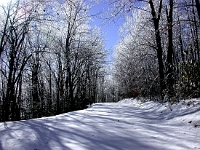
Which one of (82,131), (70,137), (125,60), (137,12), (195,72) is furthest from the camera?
(125,60)

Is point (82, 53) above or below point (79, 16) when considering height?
below

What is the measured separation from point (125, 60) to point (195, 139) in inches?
1213

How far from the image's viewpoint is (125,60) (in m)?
34.3

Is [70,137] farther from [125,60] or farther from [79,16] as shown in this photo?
[125,60]

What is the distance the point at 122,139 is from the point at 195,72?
4687 millimetres

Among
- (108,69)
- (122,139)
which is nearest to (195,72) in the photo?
(122,139)

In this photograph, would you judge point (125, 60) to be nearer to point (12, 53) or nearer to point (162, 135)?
point (12, 53)

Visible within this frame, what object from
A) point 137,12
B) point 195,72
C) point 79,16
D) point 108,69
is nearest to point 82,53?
point 79,16

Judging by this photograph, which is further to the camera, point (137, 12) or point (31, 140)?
point (137, 12)

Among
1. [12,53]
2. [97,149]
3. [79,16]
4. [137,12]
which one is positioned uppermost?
[137,12]

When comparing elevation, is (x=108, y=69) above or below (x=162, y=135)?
above

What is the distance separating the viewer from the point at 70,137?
4.13 meters

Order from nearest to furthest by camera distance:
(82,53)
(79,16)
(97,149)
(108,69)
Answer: (97,149), (79,16), (82,53), (108,69)

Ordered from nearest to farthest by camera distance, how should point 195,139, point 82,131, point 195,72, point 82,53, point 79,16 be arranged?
1. point 195,139
2. point 82,131
3. point 195,72
4. point 79,16
5. point 82,53
